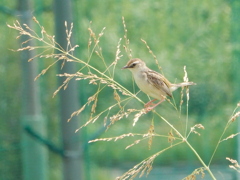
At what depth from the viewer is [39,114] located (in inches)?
203

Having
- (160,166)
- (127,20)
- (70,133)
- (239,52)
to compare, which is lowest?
(160,166)

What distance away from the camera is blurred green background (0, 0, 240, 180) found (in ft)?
16.6

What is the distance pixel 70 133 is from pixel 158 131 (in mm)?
700

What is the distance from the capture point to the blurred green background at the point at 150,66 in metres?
5.07

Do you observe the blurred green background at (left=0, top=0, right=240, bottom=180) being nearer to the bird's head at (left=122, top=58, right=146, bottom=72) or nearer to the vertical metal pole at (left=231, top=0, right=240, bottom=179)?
the vertical metal pole at (left=231, top=0, right=240, bottom=179)

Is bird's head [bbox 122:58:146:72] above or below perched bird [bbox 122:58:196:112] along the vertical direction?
above

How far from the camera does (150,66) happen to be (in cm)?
501

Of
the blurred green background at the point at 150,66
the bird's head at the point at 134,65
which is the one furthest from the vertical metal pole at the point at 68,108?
the bird's head at the point at 134,65

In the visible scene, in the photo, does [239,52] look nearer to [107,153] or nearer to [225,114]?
[225,114]

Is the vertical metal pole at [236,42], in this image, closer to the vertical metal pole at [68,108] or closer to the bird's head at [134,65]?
the vertical metal pole at [68,108]

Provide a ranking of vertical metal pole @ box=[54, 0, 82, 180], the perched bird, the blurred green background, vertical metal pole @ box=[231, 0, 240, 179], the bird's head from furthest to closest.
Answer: vertical metal pole @ box=[231, 0, 240, 179]
the blurred green background
vertical metal pole @ box=[54, 0, 82, 180]
the perched bird
the bird's head

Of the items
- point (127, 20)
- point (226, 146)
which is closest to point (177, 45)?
point (127, 20)

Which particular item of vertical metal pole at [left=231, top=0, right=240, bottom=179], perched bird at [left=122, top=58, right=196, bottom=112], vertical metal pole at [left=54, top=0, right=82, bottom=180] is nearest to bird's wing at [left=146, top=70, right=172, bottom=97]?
perched bird at [left=122, top=58, right=196, bottom=112]

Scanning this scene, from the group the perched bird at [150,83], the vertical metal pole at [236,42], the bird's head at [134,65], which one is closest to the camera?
the bird's head at [134,65]
